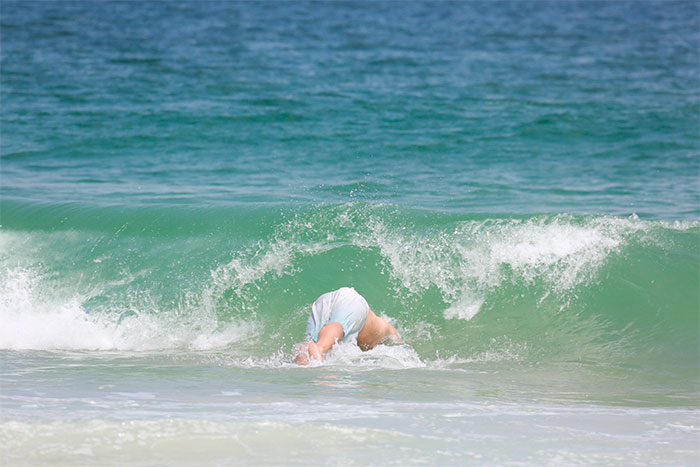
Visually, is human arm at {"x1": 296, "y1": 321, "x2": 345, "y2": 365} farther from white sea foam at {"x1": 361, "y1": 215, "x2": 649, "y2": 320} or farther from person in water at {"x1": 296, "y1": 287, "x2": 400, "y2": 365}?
white sea foam at {"x1": 361, "y1": 215, "x2": 649, "y2": 320}

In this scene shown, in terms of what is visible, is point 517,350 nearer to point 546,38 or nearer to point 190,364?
point 190,364

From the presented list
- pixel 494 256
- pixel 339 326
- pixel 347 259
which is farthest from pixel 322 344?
pixel 494 256

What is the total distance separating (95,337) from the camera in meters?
6.40

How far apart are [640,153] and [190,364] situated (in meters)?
9.76

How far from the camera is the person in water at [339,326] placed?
5297 millimetres

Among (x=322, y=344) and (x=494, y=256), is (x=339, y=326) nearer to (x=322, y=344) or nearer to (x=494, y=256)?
(x=322, y=344)

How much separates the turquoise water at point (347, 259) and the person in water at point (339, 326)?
4.3 inches

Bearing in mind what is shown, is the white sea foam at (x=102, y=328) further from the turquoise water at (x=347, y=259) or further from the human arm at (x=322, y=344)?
the human arm at (x=322, y=344)

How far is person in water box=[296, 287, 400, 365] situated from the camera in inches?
209

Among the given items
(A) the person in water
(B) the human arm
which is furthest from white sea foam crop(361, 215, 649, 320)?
(B) the human arm

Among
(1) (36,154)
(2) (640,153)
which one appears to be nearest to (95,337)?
(1) (36,154)

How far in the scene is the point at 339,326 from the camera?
537cm


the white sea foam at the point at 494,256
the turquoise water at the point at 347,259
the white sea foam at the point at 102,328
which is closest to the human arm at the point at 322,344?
the turquoise water at the point at 347,259

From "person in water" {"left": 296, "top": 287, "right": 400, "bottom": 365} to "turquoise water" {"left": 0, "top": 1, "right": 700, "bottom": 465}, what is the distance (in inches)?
4.3
